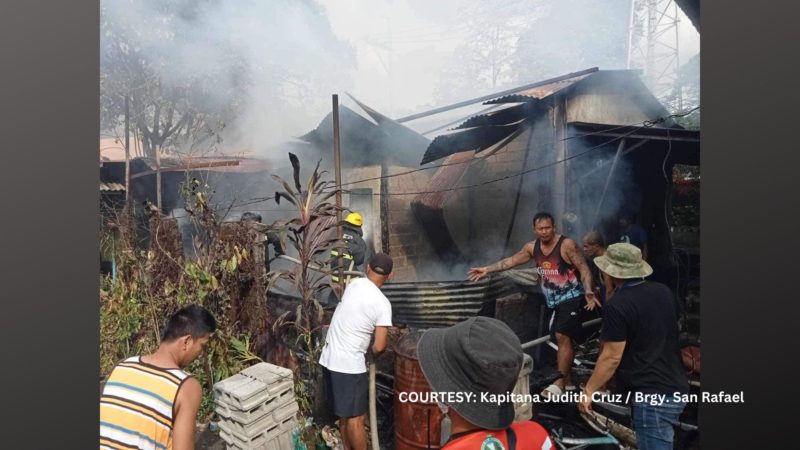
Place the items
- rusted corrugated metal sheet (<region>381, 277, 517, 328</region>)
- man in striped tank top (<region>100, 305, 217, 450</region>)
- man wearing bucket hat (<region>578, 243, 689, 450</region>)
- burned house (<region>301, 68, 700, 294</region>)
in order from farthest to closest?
rusted corrugated metal sheet (<region>381, 277, 517, 328</region>) → burned house (<region>301, 68, 700, 294</region>) → man wearing bucket hat (<region>578, 243, 689, 450</region>) → man in striped tank top (<region>100, 305, 217, 450</region>)

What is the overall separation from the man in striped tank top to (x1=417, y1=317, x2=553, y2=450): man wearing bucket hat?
141cm

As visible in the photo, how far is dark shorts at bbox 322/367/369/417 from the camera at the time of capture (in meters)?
3.60

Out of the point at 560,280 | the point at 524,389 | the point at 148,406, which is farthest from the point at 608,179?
the point at 148,406

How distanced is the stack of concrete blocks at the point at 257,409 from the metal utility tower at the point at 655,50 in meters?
3.50

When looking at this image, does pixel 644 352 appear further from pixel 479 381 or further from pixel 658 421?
pixel 479 381

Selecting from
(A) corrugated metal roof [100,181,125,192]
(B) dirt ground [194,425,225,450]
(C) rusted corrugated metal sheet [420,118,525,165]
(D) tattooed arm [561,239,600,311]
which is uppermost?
(C) rusted corrugated metal sheet [420,118,525,165]

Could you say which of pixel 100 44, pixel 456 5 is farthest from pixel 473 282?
pixel 100 44

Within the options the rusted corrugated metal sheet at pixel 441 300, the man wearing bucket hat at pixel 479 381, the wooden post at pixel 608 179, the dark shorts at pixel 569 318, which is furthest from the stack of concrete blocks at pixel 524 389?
the man wearing bucket hat at pixel 479 381

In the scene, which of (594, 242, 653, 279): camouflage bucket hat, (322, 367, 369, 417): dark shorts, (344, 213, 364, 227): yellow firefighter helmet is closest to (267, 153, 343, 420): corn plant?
(344, 213, 364, 227): yellow firefighter helmet

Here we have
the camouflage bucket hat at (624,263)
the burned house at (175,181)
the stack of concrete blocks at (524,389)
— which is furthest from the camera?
the burned house at (175,181)

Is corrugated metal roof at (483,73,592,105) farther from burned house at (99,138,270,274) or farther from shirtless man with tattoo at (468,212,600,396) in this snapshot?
burned house at (99,138,270,274)

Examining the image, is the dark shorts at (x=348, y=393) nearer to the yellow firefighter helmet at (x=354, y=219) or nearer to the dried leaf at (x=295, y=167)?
the yellow firefighter helmet at (x=354, y=219)

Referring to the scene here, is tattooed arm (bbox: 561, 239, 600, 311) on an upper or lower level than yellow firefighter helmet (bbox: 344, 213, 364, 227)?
lower

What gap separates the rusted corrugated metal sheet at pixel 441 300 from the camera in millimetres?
3955
